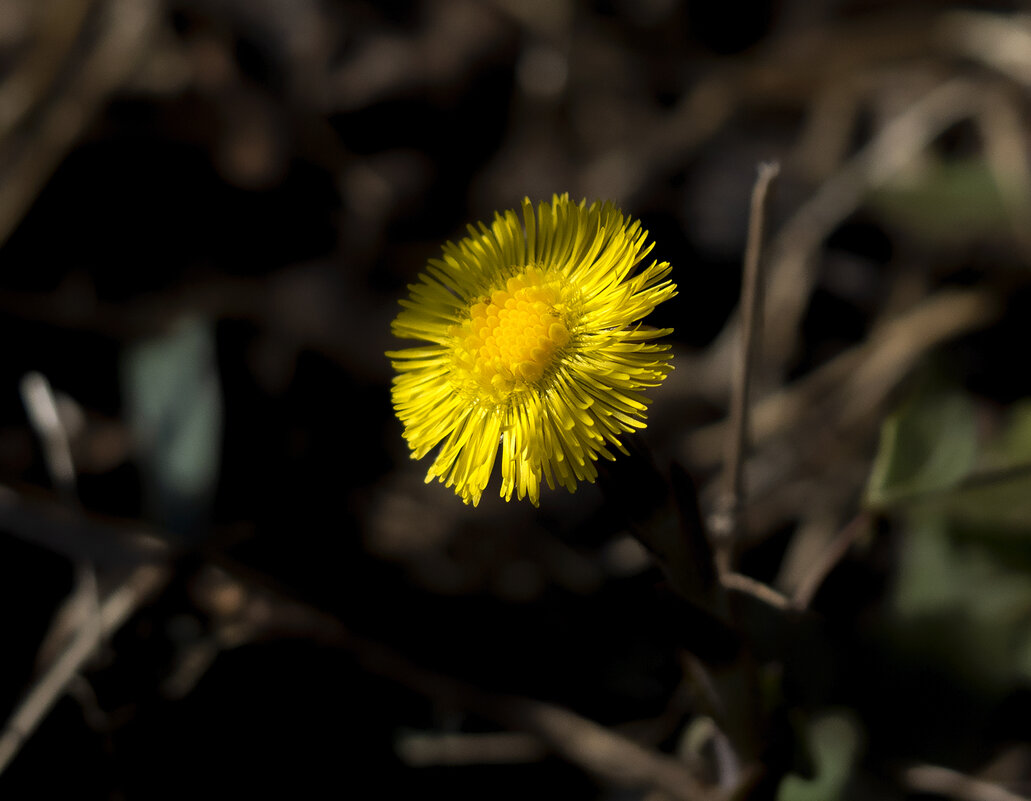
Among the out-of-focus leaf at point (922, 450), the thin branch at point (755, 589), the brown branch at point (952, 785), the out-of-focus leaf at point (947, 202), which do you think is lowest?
the brown branch at point (952, 785)

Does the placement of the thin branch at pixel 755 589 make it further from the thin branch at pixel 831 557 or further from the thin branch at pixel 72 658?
the thin branch at pixel 72 658

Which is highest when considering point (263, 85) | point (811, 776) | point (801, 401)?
point (263, 85)

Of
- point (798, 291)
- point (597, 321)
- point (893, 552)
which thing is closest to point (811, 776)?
point (893, 552)

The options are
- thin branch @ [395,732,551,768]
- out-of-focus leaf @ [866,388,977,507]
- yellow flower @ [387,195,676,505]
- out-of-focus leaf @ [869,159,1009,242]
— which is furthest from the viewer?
out-of-focus leaf @ [869,159,1009,242]

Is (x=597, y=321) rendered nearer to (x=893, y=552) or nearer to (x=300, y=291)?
(x=893, y=552)

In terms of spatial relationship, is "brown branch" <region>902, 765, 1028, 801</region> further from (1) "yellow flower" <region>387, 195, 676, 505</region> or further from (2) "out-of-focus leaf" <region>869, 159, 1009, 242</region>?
(2) "out-of-focus leaf" <region>869, 159, 1009, 242</region>

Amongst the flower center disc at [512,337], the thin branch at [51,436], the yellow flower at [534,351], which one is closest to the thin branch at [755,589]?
the yellow flower at [534,351]

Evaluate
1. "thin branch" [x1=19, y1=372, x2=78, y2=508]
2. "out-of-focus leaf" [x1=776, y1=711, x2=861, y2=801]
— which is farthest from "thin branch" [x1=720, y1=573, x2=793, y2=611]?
"thin branch" [x1=19, y1=372, x2=78, y2=508]

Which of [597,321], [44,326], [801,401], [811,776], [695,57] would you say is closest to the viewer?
[597,321]
